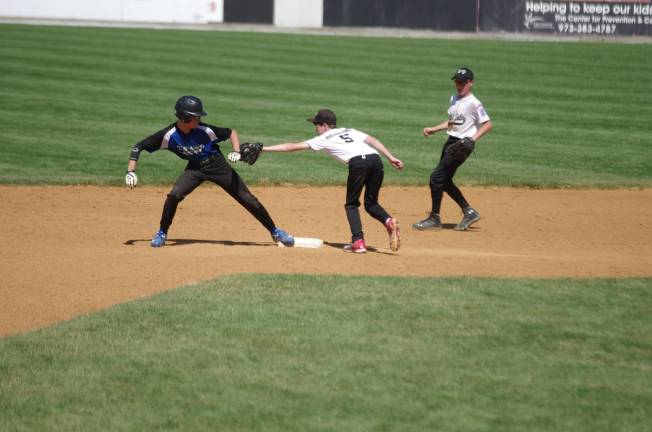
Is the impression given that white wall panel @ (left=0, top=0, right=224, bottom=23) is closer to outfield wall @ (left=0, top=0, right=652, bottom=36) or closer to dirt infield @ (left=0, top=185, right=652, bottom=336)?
outfield wall @ (left=0, top=0, right=652, bottom=36)

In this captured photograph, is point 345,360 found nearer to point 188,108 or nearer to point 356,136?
point 356,136

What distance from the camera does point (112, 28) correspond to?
38969 mm

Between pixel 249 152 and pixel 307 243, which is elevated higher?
pixel 249 152

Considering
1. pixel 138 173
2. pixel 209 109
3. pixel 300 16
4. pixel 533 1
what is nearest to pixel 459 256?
pixel 138 173

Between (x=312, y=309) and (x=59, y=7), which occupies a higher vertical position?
(x=59, y=7)

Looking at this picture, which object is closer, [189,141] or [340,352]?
[340,352]

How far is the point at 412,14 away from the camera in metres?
40.2

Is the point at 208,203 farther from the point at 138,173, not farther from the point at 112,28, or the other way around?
the point at 112,28

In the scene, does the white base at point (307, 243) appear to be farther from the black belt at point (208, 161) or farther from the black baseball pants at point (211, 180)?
the black belt at point (208, 161)

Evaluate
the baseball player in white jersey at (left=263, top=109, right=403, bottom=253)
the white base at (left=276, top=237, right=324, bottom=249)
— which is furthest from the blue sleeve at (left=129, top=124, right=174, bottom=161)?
the white base at (left=276, top=237, right=324, bottom=249)

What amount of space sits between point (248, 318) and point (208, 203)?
271 inches

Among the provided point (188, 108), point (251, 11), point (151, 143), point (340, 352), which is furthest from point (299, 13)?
point (340, 352)

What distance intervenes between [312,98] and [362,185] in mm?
13896

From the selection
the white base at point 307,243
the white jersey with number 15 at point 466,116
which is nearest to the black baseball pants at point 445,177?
the white jersey with number 15 at point 466,116
